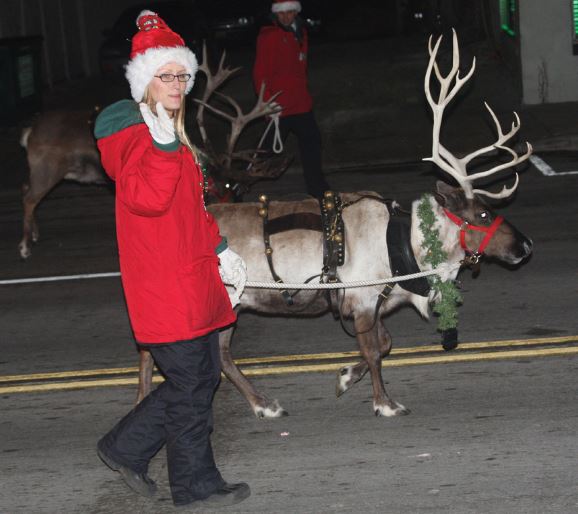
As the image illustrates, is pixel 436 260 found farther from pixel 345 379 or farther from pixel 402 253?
pixel 345 379

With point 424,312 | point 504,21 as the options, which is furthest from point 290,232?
point 504,21

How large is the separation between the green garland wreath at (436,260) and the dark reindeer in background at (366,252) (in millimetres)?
49

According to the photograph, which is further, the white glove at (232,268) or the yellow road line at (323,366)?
the yellow road line at (323,366)

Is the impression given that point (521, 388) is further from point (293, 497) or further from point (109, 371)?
point (109, 371)

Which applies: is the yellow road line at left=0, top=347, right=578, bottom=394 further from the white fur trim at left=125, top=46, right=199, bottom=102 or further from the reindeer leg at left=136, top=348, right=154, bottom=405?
the white fur trim at left=125, top=46, right=199, bottom=102

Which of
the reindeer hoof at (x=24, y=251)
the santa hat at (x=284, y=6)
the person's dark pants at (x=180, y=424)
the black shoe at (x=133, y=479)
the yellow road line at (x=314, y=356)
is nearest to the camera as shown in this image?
the person's dark pants at (x=180, y=424)

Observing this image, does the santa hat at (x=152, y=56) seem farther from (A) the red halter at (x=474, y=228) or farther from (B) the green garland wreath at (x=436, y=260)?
(A) the red halter at (x=474, y=228)

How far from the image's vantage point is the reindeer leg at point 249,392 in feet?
23.5

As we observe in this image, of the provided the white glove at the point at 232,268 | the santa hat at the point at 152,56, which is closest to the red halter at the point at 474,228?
the white glove at the point at 232,268

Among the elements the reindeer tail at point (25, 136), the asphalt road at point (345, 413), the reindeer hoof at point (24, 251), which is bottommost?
the asphalt road at point (345, 413)

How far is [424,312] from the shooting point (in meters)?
7.46

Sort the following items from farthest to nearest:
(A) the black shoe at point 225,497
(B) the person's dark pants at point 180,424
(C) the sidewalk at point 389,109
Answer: (C) the sidewalk at point 389,109
(A) the black shoe at point 225,497
(B) the person's dark pants at point 180,424

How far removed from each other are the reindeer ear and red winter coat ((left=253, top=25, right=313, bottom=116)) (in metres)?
5.54

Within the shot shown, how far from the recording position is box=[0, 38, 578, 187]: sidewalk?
17.4 m
